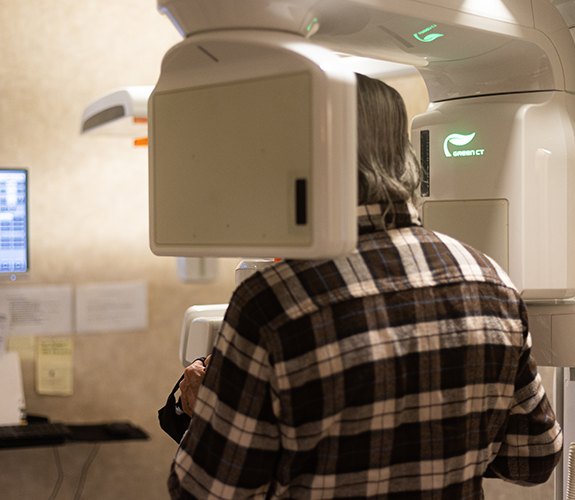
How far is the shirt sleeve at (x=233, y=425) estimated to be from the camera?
111cm

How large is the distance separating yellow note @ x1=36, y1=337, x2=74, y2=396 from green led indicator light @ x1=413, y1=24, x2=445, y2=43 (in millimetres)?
2293

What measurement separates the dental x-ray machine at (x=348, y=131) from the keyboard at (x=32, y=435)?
1694mm

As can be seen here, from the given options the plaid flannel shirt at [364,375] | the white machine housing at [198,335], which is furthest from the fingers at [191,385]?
the white machine housing at [198,335]

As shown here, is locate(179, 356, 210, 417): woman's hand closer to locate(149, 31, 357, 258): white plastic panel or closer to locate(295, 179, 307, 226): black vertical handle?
locate(149, 31, 357, 258): white plastic panel

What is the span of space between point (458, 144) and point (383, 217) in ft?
1.82

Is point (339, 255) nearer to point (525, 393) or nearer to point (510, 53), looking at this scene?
point (525, 393)

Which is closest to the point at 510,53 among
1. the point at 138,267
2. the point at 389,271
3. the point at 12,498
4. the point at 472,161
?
the point at 472,161

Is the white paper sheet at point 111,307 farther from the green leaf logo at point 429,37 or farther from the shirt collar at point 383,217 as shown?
the shirt collar at point 383,217

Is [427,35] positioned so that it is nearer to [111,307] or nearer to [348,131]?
[348,131]

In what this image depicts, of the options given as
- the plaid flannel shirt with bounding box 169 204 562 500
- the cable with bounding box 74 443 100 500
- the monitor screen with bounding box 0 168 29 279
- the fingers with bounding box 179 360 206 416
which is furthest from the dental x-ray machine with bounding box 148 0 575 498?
the cable with bounding box 74 443 100 500

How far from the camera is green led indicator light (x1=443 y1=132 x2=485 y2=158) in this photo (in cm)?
167

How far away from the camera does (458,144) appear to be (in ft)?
5.57

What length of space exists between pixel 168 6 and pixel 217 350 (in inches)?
17.9

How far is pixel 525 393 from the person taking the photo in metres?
1.36
